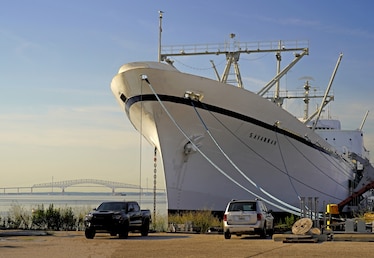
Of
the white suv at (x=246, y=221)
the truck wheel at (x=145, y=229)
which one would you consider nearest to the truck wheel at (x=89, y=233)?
the truck wheel at (x=145, y=229)

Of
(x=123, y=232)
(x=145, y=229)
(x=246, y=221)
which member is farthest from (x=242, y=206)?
(x=123, y=232)

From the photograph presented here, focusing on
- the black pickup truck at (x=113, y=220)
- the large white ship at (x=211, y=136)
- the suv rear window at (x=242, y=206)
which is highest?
the large white ship at (x=211, y=136)

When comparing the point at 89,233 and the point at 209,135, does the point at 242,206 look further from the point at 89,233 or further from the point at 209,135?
the point at 209,135

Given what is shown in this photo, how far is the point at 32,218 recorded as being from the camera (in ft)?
90.8

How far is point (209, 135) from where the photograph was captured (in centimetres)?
2883

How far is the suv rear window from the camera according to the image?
21.0 m

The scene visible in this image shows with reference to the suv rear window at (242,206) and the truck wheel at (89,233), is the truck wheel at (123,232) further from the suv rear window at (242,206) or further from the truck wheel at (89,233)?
the suv rear window at (242,206)

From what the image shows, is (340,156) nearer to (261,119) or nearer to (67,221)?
(261,119)

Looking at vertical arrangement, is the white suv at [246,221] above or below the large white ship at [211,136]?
below

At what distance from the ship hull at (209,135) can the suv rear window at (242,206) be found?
6549mm

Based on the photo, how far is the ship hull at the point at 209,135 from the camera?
1110 inches

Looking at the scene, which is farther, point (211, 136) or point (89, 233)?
point (211, 136)

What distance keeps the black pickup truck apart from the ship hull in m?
7.02

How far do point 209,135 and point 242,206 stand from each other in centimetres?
802
